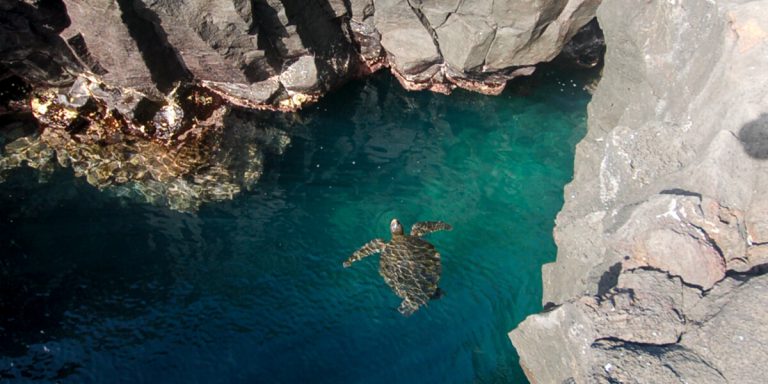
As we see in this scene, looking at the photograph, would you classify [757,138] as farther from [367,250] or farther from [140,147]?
[140,147]

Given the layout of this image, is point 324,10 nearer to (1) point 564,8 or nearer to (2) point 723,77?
(1) point 564,8

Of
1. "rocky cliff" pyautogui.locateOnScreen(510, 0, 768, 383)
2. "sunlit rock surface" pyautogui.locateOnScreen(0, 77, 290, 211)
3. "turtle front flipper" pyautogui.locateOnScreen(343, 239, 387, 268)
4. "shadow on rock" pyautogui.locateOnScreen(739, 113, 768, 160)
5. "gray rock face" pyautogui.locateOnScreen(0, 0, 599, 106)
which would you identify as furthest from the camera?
"sunlit rock surface" pyautogui.locateOnScreen(0, 77, 290, 211)

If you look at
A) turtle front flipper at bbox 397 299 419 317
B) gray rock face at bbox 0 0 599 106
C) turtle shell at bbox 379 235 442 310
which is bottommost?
turtle front flipper at bbox 397 299 419 317

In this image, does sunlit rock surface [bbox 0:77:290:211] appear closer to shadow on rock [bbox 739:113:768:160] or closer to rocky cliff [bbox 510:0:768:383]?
rocky cliff [bbox 510:0:768:383]

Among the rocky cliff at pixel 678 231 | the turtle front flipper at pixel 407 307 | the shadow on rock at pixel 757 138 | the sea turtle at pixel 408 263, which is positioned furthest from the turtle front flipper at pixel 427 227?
the shadow on rock at pixel 757 138

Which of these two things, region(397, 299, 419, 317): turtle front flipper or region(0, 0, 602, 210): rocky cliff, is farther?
region(0, 0, 602, 210): rocky cliff

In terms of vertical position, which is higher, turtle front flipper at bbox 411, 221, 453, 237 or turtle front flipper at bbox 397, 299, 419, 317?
turtle front flipper at bbox 411, 221, 453, 237

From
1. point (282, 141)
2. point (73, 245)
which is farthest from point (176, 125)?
point (73, 245)

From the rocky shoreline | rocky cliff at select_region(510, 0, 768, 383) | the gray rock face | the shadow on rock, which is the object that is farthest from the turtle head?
the shadow on rock
